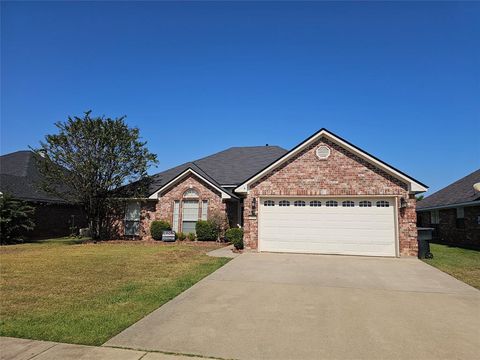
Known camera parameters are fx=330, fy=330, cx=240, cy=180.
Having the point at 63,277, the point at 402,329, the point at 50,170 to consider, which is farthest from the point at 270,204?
the point at 50,170

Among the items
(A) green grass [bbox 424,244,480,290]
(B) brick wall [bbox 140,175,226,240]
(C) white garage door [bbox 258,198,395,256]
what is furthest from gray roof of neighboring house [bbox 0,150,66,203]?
(A) green grass [bbox 424,244,480,290]

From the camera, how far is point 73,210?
26156 millimetres

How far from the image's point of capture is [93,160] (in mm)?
20281

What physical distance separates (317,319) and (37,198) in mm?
22512

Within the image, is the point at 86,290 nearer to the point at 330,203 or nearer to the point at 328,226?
the point at 328,226

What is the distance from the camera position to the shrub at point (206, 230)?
19641mm

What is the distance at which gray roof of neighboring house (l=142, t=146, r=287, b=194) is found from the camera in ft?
75.2

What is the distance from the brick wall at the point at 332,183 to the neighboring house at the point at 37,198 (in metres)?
14.4

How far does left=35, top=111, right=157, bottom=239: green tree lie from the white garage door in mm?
10552

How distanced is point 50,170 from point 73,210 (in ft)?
22.8

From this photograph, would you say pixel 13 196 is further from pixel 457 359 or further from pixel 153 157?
pixel 457 359

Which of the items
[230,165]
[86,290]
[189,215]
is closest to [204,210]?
[189,215]

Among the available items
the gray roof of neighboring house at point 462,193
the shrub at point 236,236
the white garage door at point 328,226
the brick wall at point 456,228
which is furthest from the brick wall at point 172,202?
the brick wall at point 456,228

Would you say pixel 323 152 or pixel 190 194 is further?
pixel 190 194
